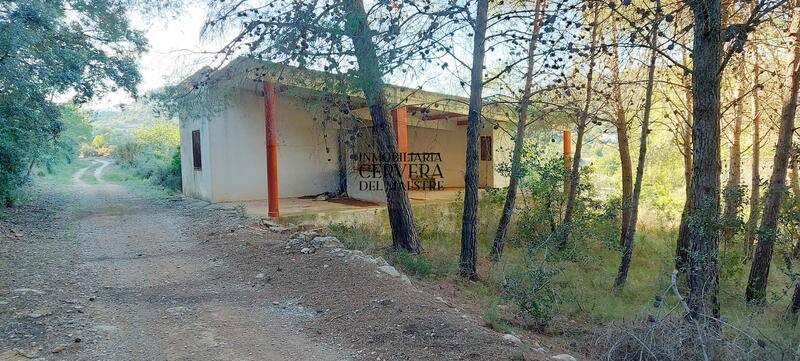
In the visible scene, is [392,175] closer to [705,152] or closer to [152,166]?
[705,152]

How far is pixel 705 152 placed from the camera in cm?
429

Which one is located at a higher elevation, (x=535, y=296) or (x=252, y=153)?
(x=252, y=153)

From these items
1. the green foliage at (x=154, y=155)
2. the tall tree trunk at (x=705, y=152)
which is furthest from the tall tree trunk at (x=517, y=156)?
the green foliage at (x=154, y=155)

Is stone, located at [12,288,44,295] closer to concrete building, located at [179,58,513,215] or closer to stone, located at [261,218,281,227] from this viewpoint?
stone, located at [261,218,281,227]

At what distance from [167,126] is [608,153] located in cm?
3171

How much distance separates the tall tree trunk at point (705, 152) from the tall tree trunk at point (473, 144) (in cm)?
241

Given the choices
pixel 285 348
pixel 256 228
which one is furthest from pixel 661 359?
pixel 256 228

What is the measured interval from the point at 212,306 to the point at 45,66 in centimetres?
A: 706

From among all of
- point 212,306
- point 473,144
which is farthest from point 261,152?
point 212,306

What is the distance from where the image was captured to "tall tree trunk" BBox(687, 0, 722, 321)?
13.7 feet

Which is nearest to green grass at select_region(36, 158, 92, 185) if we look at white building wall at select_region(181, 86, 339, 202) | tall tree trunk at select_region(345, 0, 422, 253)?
white building wall at select_region(181, 86, 339, 202)

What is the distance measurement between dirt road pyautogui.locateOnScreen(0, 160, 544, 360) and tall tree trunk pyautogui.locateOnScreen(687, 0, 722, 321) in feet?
6.91

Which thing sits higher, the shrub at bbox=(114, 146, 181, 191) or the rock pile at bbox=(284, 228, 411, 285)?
the shrub at bbox=(114, 146, 181, 191)

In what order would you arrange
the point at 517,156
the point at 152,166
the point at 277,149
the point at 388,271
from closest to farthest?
the point at 388,271, the point at 517,156, the point at 277,149, the point at 152,166
